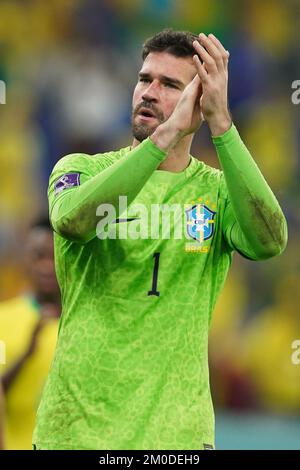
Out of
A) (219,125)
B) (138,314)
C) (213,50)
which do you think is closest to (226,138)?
(219,125)

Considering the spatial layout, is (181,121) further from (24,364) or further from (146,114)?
(24,364)

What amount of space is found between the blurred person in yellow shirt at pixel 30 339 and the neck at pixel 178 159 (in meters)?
2.12

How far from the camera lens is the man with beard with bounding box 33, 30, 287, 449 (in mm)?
3000

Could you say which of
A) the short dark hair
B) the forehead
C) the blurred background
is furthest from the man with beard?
the blurred background

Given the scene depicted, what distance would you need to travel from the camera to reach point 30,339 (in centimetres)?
540

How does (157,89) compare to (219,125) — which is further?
(157,89)

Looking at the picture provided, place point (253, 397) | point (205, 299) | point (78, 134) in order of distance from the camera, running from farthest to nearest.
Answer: point (78, 134) < point (253, 397) < point (205, 299)

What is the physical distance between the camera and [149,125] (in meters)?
3.24

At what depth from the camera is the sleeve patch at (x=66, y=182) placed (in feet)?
10.2

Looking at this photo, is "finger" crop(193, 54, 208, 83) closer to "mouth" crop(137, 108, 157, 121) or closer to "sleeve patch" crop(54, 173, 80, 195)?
"mouth" crop(137, 108, 157, 121)

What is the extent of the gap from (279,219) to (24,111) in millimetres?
6489

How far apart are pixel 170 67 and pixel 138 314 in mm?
906

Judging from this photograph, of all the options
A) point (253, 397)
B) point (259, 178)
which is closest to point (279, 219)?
point (259, 178)

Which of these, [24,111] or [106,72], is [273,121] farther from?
[24,111]
